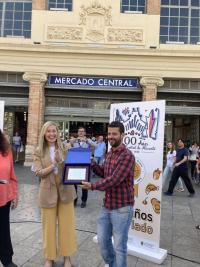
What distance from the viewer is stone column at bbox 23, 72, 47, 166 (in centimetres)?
1991

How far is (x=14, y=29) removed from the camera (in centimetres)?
2041

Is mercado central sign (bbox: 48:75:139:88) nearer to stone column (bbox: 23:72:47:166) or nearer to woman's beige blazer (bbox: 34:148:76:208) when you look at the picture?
stone column (bbox: 23:72:47:166)

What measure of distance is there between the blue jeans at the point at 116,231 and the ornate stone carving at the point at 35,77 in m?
15.8

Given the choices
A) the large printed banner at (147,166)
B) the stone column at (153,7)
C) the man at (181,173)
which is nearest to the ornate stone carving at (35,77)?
the stone column at (153,7)

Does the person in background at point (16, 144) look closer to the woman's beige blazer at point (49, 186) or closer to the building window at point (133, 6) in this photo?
the building window at point (133, 6)

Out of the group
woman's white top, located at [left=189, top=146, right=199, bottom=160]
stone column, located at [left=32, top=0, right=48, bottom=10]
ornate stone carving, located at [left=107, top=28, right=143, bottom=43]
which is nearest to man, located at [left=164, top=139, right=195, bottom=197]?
woman's white top, located at [left=189, top=146, right=199, bottom=160]

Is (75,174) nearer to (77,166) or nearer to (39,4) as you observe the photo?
(77,166)

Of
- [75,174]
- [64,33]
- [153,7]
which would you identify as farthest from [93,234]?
[153,7]

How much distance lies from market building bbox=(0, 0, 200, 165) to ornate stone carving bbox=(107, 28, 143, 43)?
5 centimetres

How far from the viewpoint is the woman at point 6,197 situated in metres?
5.00

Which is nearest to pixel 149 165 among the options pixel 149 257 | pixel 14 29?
pixel 149 257

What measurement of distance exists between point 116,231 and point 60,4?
17.3m

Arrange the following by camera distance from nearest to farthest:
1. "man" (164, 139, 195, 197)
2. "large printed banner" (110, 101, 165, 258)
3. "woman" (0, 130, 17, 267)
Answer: "woman" (0, 130, 17, 267)
"large printed banner" (110, 101, 165, 258)
"man" (164, 139, 195, 197)

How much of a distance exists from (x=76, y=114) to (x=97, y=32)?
402cm
